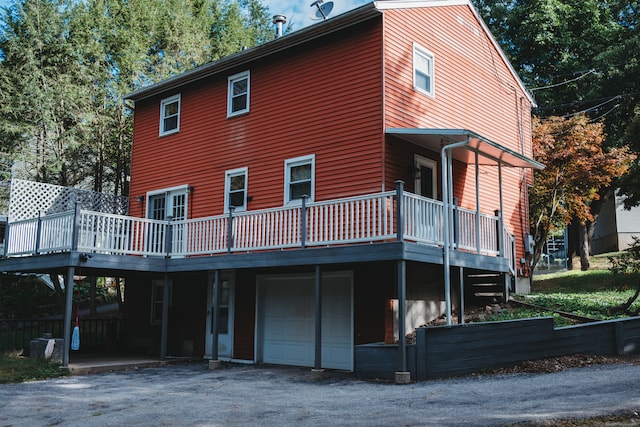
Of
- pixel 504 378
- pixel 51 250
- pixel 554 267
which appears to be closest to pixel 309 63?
pixel 51 250

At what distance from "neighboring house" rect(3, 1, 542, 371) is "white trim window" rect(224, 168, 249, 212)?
4 centimetres

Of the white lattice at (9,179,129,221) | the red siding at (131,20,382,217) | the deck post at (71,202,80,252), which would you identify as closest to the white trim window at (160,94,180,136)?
the red siding at (131,20,382,217)

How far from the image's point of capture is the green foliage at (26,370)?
1224 centimetres

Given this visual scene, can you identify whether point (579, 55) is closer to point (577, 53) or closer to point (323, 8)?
point (577, 53)

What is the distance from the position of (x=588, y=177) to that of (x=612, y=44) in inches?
396

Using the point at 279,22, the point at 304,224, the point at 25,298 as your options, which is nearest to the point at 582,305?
the point at 304,224

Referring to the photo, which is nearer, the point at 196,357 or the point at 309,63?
the point at 309,63

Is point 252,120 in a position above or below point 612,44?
below

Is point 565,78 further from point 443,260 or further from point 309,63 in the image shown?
point 443,260

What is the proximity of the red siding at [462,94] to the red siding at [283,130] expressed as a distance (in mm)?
548

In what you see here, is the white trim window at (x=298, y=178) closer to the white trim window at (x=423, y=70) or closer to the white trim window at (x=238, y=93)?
the white trim window at (x=238, y=93)

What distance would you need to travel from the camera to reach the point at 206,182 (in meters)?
17.2

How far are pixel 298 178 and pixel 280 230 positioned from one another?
90.6 inches

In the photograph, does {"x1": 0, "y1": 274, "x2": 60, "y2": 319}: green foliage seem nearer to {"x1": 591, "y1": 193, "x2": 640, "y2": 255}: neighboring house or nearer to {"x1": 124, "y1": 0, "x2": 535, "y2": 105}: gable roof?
{"x1": 124, "y1": 0, "x2": 535, "y2": 105}: gable roof
